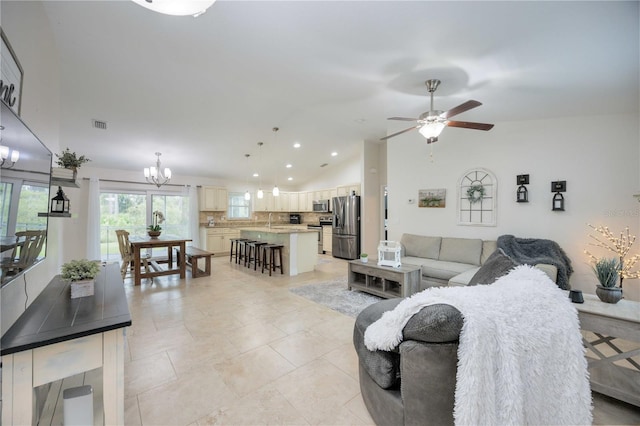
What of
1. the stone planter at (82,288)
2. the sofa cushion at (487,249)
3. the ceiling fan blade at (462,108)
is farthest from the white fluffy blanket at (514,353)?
the sofa cushion at (487,249)

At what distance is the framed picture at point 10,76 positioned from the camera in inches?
50.2

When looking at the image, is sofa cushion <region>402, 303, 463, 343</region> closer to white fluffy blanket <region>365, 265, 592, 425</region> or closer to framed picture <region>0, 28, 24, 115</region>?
white fluffy blanket <region>365, 265, 592, 425</region>

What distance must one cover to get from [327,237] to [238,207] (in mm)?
3125

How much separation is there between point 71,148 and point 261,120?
3788 millimetres

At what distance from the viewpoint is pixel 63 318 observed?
4.34ft

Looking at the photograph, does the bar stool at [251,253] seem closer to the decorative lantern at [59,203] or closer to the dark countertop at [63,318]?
the decorative lantern at [59,203]

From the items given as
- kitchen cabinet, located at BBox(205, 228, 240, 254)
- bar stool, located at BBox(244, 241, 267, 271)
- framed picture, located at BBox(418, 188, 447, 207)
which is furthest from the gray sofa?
kitchen cabinet, located at BBox(205, 228, 240, 254)

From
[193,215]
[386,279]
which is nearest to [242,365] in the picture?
[386,279]

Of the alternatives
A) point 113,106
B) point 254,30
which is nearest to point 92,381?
point 254,30

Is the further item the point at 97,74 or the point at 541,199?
the point at 541,199

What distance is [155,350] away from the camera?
92.4 inches

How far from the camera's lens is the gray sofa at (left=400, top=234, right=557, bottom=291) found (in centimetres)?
381

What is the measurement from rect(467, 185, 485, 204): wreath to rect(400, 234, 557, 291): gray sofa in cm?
71

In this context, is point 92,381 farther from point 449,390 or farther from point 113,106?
point 113,106
